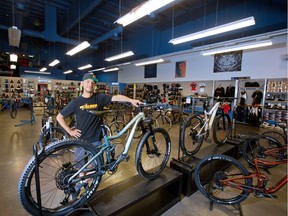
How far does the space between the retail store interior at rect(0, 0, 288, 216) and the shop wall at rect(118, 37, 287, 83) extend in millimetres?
42

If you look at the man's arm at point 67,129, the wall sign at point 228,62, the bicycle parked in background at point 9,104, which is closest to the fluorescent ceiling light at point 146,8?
the man's arm at point 67,129

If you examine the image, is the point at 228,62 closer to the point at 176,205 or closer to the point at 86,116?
the point at 176,205

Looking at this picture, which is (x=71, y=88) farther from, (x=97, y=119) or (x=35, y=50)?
(x=97, y=119)

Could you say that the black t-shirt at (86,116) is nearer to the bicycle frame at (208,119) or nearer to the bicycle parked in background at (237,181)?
the bicycle parked in background at (237,181)

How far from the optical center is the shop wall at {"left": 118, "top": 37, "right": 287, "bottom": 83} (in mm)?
6184

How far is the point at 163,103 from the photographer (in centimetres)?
527

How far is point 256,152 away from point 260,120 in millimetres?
5206

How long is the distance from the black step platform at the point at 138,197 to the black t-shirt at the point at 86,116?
653mm

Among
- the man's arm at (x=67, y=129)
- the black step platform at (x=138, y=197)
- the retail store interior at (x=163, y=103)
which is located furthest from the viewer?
the retail store interior at (x=163, y=103)

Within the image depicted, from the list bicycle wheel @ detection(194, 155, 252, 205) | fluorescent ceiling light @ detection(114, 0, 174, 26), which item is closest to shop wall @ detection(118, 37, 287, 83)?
fluorescent ceiling light @ detection(114, 0, 174, 26)

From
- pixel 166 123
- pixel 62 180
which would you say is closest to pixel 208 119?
pixel 62 180

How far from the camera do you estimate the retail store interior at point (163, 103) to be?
1.93m

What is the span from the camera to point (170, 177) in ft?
6.93

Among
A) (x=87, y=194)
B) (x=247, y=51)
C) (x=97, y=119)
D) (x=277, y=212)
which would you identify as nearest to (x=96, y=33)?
(x=247, y=51)
